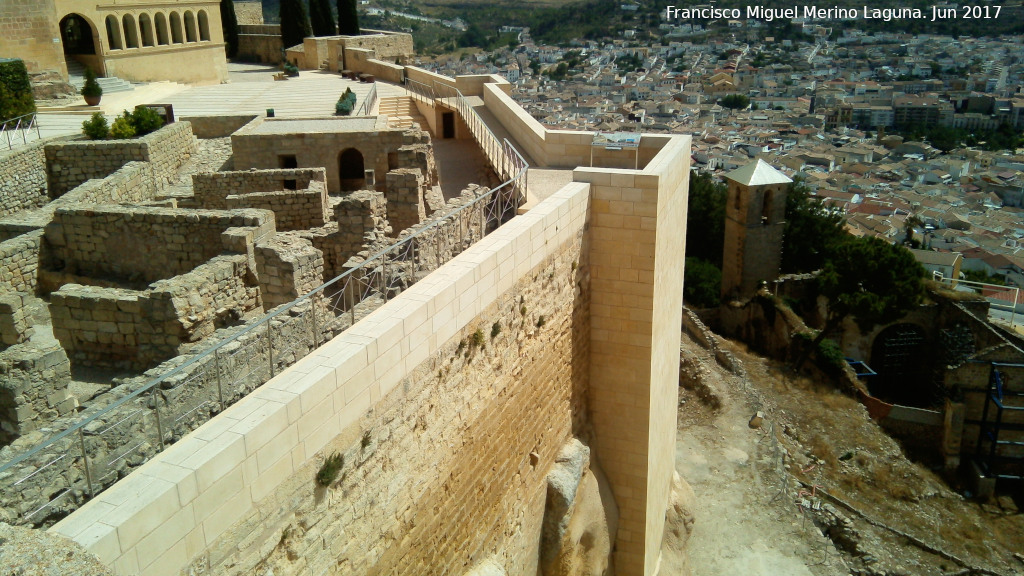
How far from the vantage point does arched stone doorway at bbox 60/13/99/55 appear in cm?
2267

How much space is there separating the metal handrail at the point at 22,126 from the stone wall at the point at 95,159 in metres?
1.02

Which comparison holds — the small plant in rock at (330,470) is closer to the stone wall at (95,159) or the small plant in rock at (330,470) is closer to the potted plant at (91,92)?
the stone wall at (95,159)

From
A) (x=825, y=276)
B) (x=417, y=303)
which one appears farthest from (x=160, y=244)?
(x=825, y=276)

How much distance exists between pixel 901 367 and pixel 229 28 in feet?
89.0

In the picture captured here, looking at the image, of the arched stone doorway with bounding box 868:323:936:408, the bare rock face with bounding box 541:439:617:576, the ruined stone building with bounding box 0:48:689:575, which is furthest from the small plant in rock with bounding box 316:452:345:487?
the arched stone doorway with bounding box 868:323:936:408

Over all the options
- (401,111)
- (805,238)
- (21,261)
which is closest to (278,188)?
(21,261)

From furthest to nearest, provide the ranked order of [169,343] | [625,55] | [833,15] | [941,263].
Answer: [833,15] < [625,55] < [941,263] < [169,343]

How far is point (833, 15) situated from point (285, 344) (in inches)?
7785

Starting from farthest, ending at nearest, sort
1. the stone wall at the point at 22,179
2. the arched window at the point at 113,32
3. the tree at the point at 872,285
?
the tree at the point at 872,285 → the arched window at the point at 113,32 → the stone wall at the point at 22,179

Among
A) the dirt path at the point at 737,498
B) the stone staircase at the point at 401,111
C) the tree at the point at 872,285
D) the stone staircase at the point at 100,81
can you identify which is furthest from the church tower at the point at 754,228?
the stone staircase at the point at 100,81

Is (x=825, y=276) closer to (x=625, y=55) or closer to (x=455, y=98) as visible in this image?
(x=455, y=98)

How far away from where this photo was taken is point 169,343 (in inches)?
298

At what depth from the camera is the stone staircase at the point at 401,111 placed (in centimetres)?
1798

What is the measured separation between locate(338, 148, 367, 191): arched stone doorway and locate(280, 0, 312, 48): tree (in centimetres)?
1901
